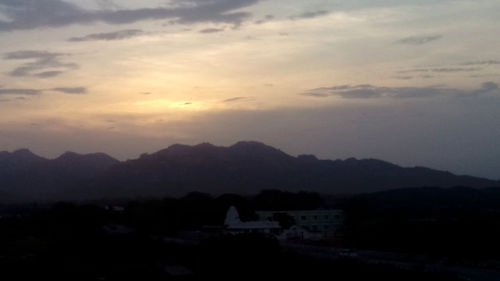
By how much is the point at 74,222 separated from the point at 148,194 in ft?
A: 229

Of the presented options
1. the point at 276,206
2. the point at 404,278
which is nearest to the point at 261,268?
the point at 404,278

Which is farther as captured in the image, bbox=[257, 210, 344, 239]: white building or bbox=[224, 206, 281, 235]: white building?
bbox=[257, 210, 344, 239]: white building

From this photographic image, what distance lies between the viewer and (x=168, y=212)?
55500 millimetres

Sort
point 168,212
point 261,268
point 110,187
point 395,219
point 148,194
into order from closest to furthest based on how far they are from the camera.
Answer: point 261,268, point 395,219, point 168,212, point 148,194, point 110,187

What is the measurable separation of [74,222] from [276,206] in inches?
815

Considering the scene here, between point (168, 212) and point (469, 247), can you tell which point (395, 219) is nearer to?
point (469, 247)

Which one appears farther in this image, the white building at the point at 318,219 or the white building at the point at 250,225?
the white building at the point at 318,219

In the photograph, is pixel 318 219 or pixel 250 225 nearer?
pixel 250 225

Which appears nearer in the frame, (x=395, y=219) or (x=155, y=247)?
(x=155, y=247)

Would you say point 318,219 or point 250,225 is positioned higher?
point 318,219

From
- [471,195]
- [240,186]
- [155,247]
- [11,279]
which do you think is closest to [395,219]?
[155,247]

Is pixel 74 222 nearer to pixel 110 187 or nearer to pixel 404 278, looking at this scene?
pixel 404 278

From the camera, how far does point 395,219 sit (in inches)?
1750

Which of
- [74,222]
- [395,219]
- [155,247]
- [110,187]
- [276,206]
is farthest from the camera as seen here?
[110,187]
